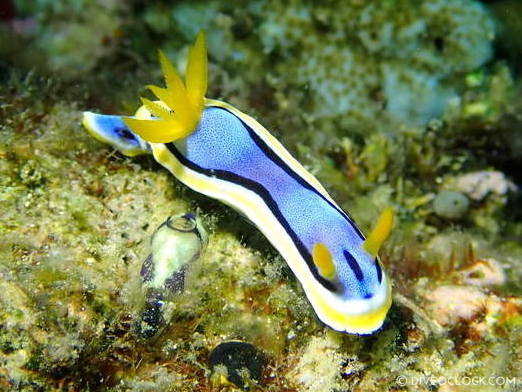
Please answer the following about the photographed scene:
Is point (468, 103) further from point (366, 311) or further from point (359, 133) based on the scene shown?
point (366, 311)

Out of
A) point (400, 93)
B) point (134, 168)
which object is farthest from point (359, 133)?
point (134, 168)

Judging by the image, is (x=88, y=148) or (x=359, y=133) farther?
(x=359, y=133)

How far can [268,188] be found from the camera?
303 cm

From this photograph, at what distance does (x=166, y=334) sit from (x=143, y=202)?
3.96 feet

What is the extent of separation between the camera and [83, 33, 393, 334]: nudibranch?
263 centimetres

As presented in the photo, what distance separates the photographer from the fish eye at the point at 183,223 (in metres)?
2.98

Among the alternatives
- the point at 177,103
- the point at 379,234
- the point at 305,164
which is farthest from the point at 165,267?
the point at 305,164

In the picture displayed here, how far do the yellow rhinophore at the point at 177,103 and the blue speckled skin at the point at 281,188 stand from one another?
5.1 inches

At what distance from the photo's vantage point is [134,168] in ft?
12.7

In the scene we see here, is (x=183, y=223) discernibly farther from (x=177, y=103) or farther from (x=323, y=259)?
(x=323, y=259)

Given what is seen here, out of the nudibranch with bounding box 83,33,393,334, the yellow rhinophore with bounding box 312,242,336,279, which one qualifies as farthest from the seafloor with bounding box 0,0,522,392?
the yellow rhinophore with bounding box 312,242,336,279

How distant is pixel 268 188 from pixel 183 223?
0.63 metres

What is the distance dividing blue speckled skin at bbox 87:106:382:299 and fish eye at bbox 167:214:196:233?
0.38 meters

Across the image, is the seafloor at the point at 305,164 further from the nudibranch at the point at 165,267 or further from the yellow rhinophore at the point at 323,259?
the yellow rhinophore at the point at 323,259
